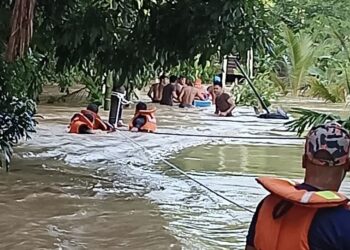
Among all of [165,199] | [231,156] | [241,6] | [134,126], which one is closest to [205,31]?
[241,6]

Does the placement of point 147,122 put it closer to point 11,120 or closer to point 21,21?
point 11,120

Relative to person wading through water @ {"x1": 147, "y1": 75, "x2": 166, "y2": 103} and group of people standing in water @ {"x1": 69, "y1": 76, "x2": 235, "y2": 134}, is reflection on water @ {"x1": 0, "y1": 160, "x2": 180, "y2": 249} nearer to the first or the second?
group of people standing in water @ {"x1": 69, "y1": 76, "x2": 235, "y2": 134}

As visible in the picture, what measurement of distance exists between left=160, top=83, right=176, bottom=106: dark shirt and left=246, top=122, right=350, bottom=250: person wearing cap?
19.1m

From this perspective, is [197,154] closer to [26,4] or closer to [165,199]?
[165,199]

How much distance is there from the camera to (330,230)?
247cm

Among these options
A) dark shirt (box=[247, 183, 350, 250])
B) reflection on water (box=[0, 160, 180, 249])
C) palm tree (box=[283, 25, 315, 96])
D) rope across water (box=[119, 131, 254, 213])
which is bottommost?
reflection on water (box=[0, 160, 180, 249])

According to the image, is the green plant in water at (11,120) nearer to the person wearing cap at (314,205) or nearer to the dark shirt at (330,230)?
the person wearing cap at (314,205)

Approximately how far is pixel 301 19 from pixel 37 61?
1377cm

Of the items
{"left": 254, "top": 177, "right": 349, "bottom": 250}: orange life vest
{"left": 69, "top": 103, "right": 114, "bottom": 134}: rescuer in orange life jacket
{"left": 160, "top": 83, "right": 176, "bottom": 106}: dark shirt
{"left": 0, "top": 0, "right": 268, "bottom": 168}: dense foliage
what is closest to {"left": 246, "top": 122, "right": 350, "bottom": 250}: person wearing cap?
{"left": 254, "top": 177, "right": 349, "bottom": 250}: orange life vest

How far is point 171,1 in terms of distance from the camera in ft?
27.5

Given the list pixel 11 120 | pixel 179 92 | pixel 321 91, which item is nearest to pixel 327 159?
pixel 11 120

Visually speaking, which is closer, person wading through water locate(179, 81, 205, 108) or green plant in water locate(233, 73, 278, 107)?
person wading through water locate(179, 81, 205, 108)

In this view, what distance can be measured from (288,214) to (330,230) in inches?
6.6

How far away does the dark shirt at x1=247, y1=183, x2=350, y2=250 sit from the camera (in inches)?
96.5
